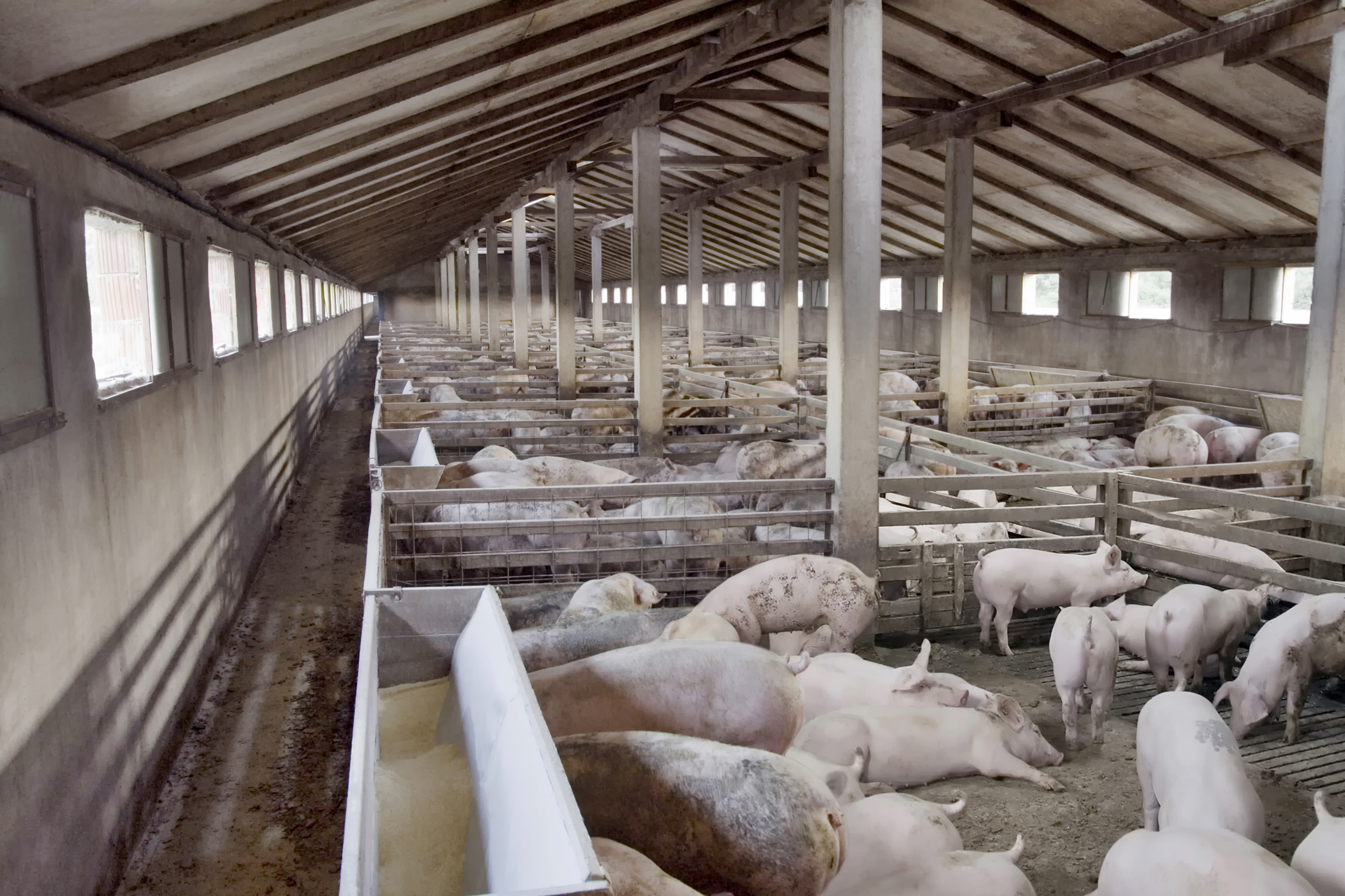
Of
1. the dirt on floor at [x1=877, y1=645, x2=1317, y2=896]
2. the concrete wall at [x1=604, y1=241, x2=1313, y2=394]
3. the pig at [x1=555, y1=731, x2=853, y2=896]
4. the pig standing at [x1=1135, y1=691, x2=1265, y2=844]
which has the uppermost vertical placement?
the concrete wall at [x1=604, y1=241, x2=1313, y2=394]

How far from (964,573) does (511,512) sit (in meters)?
3.08

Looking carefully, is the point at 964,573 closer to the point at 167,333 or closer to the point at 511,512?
the point at 511,512

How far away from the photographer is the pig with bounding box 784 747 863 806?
3957 millimetres

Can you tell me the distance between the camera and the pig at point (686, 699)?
13.1 ft

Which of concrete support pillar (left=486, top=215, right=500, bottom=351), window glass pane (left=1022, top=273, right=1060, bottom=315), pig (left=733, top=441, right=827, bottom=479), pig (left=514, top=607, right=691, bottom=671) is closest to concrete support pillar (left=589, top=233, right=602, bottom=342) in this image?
concrete support pillar (left=486, top=215, right=500, bottom=351)

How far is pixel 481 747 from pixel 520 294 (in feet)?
58.0

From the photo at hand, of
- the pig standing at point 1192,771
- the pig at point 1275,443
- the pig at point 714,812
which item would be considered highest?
the pig at point 1275,443

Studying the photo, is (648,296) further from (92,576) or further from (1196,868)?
(1196,868)

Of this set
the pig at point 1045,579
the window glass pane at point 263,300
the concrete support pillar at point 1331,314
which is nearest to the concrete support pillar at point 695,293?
the window glass pane at point 263,300

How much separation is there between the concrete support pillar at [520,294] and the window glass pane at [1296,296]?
11.9 meters

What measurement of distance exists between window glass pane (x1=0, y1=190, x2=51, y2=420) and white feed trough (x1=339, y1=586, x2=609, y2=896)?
4.58 feet

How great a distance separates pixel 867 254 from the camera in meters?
6.90

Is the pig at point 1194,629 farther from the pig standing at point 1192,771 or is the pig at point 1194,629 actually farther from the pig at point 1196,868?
the pig at point 1196,868

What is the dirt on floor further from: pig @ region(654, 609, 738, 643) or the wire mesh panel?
the wire mesh panel
